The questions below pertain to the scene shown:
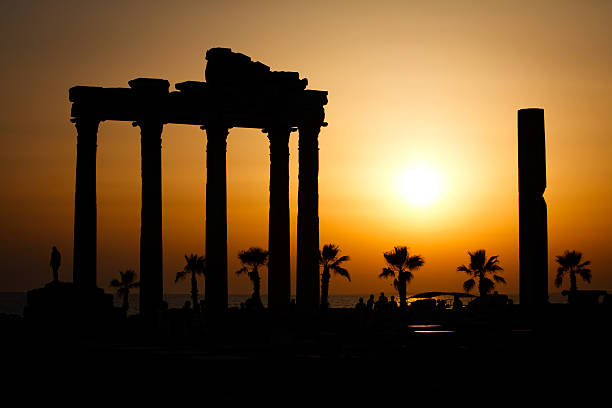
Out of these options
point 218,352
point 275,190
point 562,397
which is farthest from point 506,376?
point 275,190

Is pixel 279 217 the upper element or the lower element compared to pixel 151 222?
upper

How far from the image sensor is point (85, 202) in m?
55.6

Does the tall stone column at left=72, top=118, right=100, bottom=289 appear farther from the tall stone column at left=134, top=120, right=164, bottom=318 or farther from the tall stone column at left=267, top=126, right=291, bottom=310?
the tall stone column at left=267, top=126, right=291, bottom=310

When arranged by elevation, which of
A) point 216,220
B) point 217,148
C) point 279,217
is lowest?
point 216,220

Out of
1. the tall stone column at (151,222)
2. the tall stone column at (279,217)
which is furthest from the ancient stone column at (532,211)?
the tall stone column at (151,222)

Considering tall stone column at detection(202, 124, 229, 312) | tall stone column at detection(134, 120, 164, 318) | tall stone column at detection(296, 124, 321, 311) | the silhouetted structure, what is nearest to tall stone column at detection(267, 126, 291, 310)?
the silhouetted structure

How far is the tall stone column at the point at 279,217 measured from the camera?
58656 millimetres

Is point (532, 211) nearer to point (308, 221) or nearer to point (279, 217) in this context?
point (308, 221)

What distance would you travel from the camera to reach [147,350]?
3725 cm

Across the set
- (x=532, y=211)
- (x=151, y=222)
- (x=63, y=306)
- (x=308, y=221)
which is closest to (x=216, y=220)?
(x=151, y=222)

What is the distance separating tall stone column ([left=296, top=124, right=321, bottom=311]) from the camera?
58.2 metres

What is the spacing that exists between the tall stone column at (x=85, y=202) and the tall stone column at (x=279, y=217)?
362 inches

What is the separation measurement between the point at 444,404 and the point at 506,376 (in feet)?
14.7

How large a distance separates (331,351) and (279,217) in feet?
77.1
